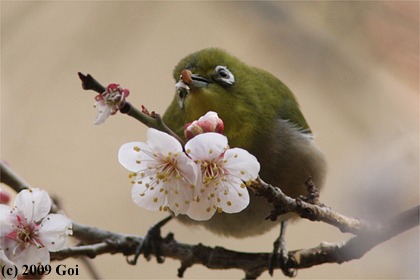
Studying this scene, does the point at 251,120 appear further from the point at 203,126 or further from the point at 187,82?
the point at 203,126

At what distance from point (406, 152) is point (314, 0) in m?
0.67

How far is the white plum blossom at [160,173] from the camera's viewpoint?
0.63 metres

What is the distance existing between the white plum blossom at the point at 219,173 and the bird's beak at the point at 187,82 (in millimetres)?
420

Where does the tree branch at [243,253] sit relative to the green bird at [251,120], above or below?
below

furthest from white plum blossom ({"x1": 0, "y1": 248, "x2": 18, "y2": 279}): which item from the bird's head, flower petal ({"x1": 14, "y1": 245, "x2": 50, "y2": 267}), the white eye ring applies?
the white eye ring

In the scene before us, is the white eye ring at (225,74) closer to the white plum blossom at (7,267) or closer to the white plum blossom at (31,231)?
the white plum blossom at (31,231)

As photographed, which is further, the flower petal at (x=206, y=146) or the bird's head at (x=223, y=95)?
the bird's head at (x=223, y=95)

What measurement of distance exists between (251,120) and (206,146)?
2.41 feet

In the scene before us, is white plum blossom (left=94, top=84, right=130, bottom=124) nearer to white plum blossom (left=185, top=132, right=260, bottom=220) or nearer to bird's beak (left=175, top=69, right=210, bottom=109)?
white plum blossom (left=185, top=132, right=260, bottom=220)

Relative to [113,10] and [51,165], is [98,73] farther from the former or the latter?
[51,165]

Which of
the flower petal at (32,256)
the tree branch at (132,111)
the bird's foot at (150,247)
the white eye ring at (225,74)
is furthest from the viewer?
the bird's foot at (150,247)

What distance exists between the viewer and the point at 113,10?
1.94 meters

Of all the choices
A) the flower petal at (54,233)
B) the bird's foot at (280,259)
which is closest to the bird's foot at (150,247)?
the bird's foot at (280,259)

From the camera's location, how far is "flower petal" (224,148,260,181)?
648mm
